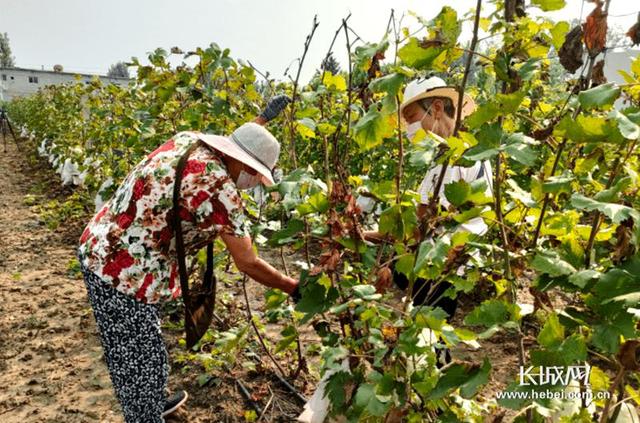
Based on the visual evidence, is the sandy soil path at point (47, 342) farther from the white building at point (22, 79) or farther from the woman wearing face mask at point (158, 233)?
the white building at point (22, 79)

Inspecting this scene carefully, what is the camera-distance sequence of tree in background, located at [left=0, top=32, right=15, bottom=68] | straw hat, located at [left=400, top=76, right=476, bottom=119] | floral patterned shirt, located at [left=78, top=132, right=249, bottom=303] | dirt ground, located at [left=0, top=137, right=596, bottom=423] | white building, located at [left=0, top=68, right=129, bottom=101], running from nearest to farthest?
floral patterned shirt, located at [left=78, top=132, right=249, bottom=303] < straw hat, located at [left=400, top=76, right=476, bottom=119] < dirt ground, located at [left=0, top=137, right=596, bottom=423] < white building, located at [left=0, top=68, right=129, bottom=101] < tree in background, located at [left=0, top=32, right=15, bottom=68]

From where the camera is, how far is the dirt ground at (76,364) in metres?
2.83

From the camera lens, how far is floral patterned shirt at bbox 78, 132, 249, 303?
1.89 m

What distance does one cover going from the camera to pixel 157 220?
6.45 ft

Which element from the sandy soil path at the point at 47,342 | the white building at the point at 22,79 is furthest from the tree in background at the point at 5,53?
the sandy soil path at the point at 47,342

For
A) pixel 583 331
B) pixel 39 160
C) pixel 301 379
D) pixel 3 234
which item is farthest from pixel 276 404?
pixel 39 160

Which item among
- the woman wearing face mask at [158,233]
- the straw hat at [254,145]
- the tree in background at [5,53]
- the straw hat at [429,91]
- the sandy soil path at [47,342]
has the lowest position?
the sandy soil path at [47,342]

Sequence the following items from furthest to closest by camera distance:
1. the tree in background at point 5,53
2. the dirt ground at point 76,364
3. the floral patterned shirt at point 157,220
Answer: the tree in background at point 5,53
the dirt ground at point 76,364
the floral patterned shirt at point 157,220

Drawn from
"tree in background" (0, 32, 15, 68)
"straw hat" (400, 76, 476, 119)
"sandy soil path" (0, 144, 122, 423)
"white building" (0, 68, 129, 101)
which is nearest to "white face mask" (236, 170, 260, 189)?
"straw hat" (400, 76, 476, 119)

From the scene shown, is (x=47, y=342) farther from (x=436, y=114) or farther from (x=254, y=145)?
(x=436, y=114)

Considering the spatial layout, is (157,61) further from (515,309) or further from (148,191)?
(515,309)

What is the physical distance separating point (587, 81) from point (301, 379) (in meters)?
2.36

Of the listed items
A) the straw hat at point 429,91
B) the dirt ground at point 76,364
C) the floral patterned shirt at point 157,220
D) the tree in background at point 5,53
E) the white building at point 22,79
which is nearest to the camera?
the floral patterned shirt at point 157,220

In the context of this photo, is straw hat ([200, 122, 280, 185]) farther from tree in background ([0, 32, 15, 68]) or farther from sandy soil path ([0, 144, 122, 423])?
tree in background ([0, 32, 15, 68])
